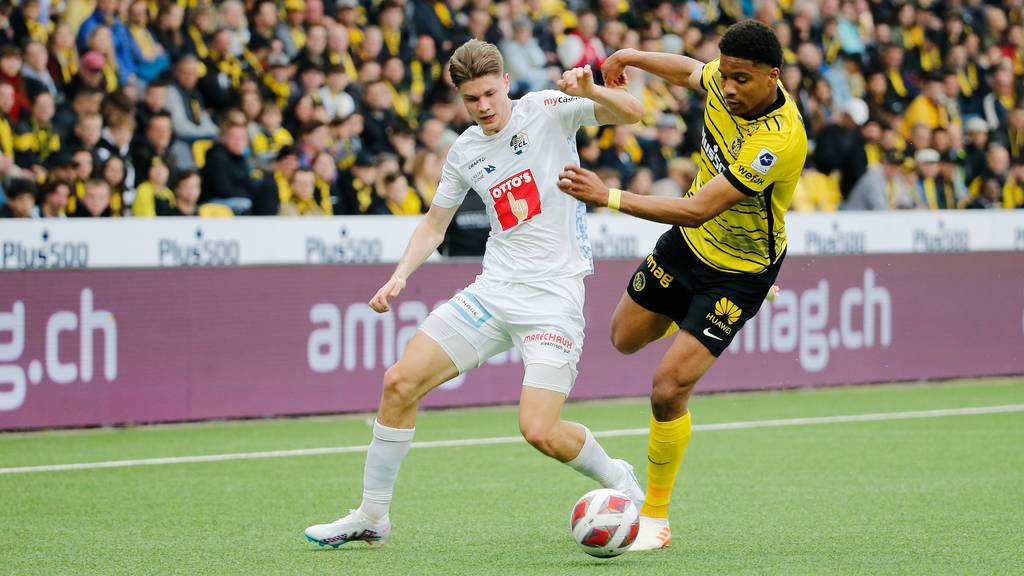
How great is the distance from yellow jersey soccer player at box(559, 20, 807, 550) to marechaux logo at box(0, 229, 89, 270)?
5420 mm

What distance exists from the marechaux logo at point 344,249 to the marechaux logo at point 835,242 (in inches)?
179

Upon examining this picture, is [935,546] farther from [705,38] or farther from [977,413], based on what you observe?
[705,38]

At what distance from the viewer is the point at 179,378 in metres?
12.2

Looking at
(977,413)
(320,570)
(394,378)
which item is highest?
(394,378)

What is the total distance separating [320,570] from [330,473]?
342 cm

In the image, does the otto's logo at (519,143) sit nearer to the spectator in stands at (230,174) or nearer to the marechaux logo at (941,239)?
the spectator in stands at (230,174)

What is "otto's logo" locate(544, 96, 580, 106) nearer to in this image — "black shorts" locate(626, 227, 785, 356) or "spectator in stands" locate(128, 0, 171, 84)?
"black shorts" locate(626, 227, 785, 356)

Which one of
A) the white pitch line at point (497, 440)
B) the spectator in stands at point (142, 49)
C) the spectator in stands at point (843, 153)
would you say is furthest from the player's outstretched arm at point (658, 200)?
the spectator in stands at point (843, 153)

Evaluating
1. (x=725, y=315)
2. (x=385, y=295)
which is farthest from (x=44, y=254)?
(x=725, y=315)

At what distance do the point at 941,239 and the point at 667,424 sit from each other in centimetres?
936

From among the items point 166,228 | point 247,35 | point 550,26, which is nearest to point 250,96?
point 247,35

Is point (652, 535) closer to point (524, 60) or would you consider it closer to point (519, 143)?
point (519, 143)

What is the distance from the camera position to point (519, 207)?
7.13 meters

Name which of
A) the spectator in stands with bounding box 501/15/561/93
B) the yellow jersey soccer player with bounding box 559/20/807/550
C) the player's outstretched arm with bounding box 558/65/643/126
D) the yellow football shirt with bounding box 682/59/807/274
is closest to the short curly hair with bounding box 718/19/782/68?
the yellow jersey soccer player with bounding box 559/20/807/550
